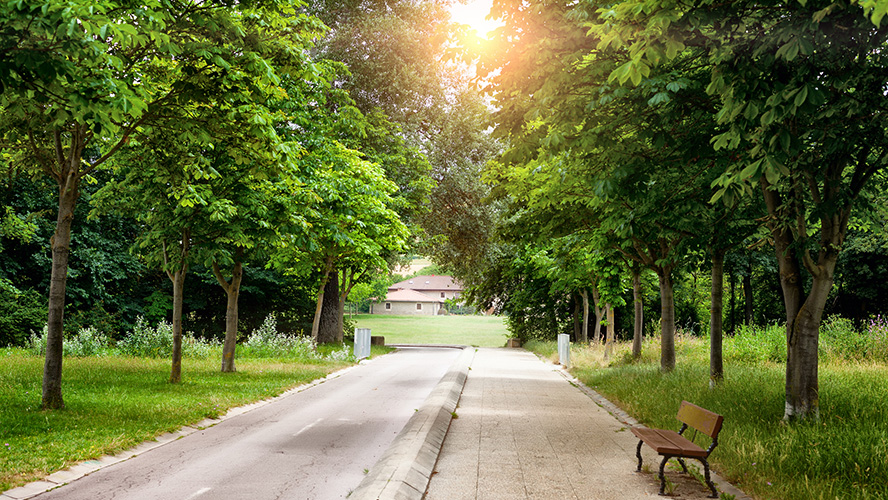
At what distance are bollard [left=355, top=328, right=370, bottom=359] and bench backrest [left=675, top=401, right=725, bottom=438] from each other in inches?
767

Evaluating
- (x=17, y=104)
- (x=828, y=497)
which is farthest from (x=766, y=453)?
(x=17, y=104)

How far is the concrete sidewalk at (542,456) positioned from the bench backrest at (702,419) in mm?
603

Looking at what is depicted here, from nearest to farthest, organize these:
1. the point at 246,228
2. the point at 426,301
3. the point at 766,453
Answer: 1. the point at 766,453
2. the point at 246,228
3. the point at 426,301

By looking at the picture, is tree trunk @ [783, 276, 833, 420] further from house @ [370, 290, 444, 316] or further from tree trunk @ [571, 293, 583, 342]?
house @ [370, 290, 444, 316]

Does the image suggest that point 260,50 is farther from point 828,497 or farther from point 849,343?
point 849,343

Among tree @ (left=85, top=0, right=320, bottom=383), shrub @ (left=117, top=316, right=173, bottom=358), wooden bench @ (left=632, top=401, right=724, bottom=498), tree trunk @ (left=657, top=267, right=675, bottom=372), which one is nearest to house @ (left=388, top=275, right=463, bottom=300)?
shrub @ (left=117, top=316, right=173, bottom=358)

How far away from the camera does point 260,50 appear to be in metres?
9.70

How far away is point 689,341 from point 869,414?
1474 cm

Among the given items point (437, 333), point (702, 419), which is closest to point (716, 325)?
point (702, 419)

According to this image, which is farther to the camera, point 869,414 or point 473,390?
point 473,390

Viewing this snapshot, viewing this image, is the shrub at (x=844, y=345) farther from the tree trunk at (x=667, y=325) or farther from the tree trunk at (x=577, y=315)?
the tree trunk at (x=577, y=315)

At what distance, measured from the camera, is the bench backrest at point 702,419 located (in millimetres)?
6309

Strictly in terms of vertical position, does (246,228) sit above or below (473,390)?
above

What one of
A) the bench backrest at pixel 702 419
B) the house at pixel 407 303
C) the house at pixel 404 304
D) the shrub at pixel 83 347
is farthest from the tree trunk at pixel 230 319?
the house at pixel 404 304
